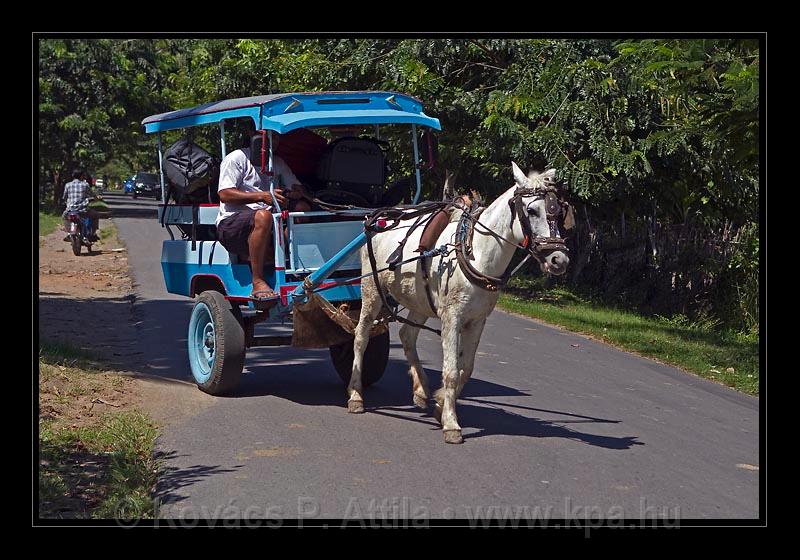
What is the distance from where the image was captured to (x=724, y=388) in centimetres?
1134

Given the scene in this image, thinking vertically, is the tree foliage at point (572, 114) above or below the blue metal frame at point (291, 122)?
above

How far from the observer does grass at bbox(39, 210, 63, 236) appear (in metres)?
33.2

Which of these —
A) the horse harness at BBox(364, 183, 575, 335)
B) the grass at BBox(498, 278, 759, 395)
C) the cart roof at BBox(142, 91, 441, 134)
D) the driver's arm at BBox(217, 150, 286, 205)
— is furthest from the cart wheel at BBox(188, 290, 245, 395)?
the grass at BBox(498, 278, 759, 395)

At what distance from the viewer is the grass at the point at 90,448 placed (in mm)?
6316

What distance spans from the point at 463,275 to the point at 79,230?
1892cm

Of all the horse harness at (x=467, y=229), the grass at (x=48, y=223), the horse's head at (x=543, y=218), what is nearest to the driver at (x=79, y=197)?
the grass at (x=48, y=223)

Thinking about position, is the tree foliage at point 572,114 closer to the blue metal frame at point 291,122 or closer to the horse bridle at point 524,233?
the blue metal frame at point 291,122

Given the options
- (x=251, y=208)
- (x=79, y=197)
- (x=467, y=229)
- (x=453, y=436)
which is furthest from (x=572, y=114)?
(x=79, y=197)

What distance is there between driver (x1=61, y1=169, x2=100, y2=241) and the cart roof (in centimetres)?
1599

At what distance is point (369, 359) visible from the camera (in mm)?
9867

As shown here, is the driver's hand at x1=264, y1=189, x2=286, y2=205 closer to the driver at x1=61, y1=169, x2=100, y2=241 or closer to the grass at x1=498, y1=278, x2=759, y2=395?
the grass at x1=498, y1=278, x2=759, y2=395

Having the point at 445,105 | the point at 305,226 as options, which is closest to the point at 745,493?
the point at 305,226

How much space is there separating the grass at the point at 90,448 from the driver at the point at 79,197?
1484 cm

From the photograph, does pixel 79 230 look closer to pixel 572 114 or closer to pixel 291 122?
pixel 572 114
